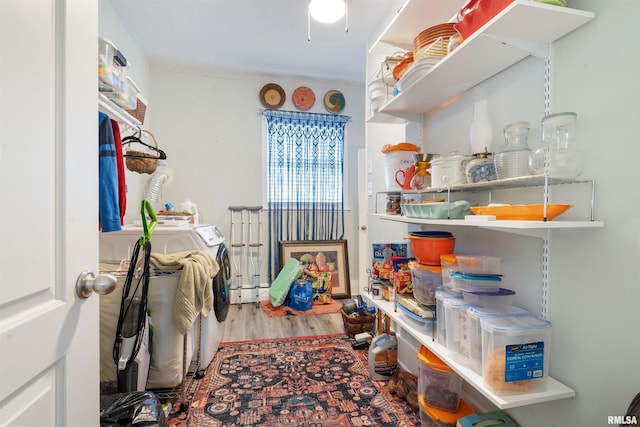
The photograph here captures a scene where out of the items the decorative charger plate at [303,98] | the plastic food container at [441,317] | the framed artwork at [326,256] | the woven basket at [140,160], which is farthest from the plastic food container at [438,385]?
the decorative charger plate at [303,98]

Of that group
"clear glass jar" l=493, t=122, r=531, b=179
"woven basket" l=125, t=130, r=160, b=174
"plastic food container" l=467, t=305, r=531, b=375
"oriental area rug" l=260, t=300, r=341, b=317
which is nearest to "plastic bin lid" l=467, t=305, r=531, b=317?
"plastic food container" l=467, t=305, r=531, b=375

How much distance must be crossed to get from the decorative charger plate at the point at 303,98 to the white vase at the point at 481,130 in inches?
106

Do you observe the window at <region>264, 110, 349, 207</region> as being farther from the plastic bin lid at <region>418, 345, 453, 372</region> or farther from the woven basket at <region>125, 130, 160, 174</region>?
the plastic bin lid at <region>418, 345, 453, 372</region>

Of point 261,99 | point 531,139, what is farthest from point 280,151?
point 531,139

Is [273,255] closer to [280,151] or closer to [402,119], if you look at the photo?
[280,151]

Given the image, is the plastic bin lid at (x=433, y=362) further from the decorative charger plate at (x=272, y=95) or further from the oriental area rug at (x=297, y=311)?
the decorative charger plate at (x=272, y=95)

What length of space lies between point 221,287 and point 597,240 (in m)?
2.13

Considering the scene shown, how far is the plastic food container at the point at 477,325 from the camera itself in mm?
1067

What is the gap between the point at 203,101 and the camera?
348 cm

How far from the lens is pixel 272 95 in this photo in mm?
3609

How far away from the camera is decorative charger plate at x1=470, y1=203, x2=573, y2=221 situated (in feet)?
2.89

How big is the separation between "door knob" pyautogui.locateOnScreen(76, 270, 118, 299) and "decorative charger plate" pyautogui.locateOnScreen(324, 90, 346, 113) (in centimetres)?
348

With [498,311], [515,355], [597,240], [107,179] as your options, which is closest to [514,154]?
[597,240]

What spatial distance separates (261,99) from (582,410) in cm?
368
